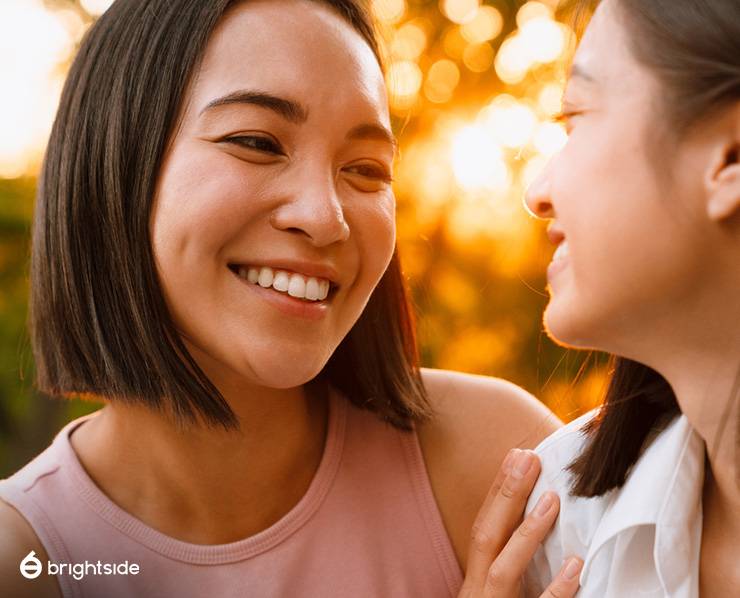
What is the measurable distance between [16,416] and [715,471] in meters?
5.24

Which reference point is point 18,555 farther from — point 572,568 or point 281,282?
point 572,568

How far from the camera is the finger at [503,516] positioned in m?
1.96

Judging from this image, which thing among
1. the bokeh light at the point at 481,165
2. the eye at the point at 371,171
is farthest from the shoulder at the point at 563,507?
the bokeh light at the point at 481,165

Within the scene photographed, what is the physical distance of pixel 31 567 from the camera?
6.51ft

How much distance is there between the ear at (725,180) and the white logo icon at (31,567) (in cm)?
159

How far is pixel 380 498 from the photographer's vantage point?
2297 mm

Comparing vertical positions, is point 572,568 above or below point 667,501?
below

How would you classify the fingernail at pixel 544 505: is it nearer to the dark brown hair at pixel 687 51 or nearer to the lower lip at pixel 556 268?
the lower lip at pixel 556 268

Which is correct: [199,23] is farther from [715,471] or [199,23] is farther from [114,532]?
[715,471]

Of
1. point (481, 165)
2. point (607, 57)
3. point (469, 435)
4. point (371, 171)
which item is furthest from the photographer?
point (481, 165)

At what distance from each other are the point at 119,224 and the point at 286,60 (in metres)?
0.53

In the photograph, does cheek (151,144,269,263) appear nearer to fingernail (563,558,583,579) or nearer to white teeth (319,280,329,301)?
white teeth (319,280,329,301)

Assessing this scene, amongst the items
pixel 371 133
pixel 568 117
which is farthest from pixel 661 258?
pixel 371 133

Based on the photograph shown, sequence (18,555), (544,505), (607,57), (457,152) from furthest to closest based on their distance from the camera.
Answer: (457,152)
(18,555)
(544,505)
(607,57)
